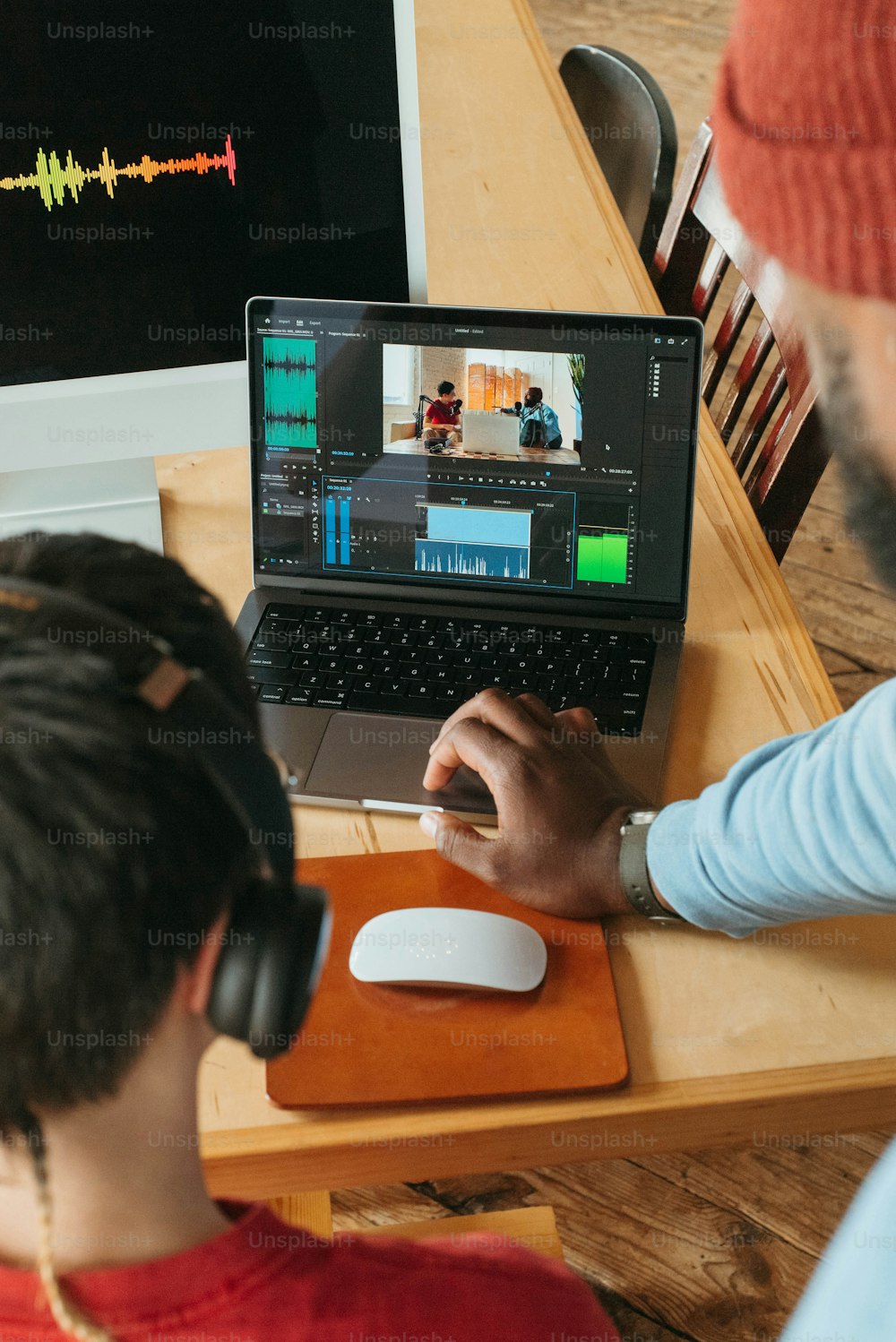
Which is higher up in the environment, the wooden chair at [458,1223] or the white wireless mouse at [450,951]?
the white wireless mouse at [450,951]

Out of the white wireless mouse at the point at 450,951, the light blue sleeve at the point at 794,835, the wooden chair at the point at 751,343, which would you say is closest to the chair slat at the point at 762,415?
the wooden chair at the point at 751,343

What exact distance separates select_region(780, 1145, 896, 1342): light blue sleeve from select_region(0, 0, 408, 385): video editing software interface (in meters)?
0.83

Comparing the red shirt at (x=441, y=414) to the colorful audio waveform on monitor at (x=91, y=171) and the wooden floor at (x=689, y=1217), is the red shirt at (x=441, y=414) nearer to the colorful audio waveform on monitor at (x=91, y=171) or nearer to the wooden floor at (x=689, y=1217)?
the colorful audio waveform on monitor at (x=91, y=171)

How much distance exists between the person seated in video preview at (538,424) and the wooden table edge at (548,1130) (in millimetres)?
509

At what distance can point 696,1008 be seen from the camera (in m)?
0.77

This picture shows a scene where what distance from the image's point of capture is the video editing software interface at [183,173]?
3.05 ft

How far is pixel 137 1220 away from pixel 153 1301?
0.12 ft

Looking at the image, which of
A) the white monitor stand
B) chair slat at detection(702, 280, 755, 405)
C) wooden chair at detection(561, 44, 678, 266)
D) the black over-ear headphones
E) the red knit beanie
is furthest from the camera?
wooden chair at detection(561, 44, 678, 266)

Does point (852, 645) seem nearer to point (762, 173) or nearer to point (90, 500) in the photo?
point (90, 500)

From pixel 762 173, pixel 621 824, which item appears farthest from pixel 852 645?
pixel 762 173

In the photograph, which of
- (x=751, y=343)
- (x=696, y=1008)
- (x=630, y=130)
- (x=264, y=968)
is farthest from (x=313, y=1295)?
(x=630, y=130)

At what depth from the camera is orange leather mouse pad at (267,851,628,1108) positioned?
0.71 meters

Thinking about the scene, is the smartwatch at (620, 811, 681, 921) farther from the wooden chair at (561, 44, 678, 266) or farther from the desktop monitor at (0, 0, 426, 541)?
the wooden chair at (561, 44, 678, 266)

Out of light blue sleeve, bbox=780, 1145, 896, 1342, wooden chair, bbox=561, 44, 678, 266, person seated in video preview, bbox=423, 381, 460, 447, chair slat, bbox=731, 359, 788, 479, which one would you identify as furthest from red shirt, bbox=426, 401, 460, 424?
wooden chair, bbox=561, 44, 678, 266
